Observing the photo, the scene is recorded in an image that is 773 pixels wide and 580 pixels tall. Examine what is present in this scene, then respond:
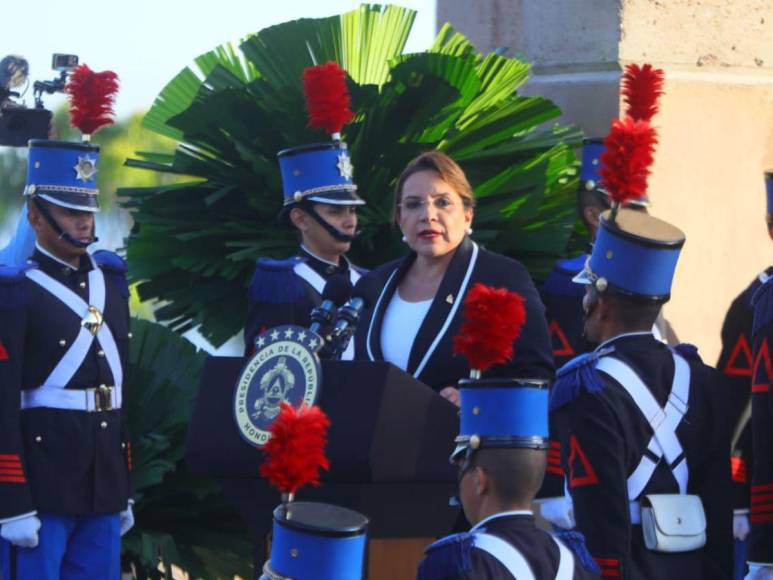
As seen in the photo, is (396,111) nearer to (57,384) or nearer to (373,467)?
(57,384)

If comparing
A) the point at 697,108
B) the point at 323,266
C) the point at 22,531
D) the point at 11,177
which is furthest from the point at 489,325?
the point at 11,177

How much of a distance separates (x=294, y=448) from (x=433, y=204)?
204 cm

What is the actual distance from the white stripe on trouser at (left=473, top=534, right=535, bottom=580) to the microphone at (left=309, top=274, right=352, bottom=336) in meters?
1.42

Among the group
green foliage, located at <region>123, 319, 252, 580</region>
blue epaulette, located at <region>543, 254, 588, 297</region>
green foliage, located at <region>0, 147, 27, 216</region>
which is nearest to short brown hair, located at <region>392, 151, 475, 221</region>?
blue epaulette, located at <region>543, 254, 588, 297</region>

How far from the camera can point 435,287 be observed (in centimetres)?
543

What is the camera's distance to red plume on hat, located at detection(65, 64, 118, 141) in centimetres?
686

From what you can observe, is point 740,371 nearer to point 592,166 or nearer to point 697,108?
point 592,166

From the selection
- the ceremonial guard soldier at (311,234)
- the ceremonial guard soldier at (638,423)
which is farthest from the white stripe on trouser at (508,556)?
the ceremonial guard soldier at (311,234)

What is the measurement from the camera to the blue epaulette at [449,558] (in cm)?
365

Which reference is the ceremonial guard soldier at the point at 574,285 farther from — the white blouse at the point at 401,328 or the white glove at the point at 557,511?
the white blouse at the point at 401,328

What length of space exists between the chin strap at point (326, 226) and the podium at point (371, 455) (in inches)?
73.4

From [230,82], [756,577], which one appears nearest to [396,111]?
[230,82]

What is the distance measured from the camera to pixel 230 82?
762 cm

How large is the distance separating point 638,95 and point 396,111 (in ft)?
5.96
